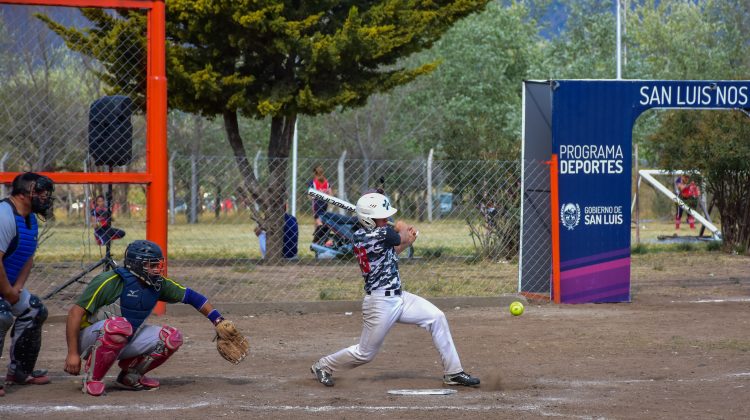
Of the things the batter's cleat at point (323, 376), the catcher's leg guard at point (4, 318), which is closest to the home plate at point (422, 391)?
the batter's cleat at point (323, 376)

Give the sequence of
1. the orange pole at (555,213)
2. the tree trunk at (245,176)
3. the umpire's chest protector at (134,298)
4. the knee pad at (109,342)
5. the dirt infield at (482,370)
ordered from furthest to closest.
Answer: the tree trunk at (245,176) → the orange pole at (555,213) → the umpire's chest protector at (134,298) → the knee pad at (109,342) → the dirt infield at (482,370)

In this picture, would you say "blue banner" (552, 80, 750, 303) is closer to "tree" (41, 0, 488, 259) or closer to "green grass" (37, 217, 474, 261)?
"tree" (41, 0, 488, 259)

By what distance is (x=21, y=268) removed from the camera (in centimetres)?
847

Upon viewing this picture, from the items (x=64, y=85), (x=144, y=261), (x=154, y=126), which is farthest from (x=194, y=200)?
(x=144, y=261)

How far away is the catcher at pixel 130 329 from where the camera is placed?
8.13m

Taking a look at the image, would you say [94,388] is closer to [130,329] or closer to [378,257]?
[130,329]

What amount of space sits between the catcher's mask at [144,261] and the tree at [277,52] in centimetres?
904

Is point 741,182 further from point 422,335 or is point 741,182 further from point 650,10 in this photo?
point 650,10

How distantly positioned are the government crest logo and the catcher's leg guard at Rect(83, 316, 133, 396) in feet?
24.0

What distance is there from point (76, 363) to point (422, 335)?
4.70 m

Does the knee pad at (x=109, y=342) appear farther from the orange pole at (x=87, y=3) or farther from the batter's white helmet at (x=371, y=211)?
the orange pole at (x=87, y=3)

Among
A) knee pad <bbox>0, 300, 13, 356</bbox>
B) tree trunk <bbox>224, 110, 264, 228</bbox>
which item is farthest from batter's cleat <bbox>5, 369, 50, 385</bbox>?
tree trunk <bbox>224, 110, 264, 228</bbox>

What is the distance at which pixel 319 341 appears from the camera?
11359mm

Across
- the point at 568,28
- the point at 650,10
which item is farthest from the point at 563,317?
the point at 650,10
